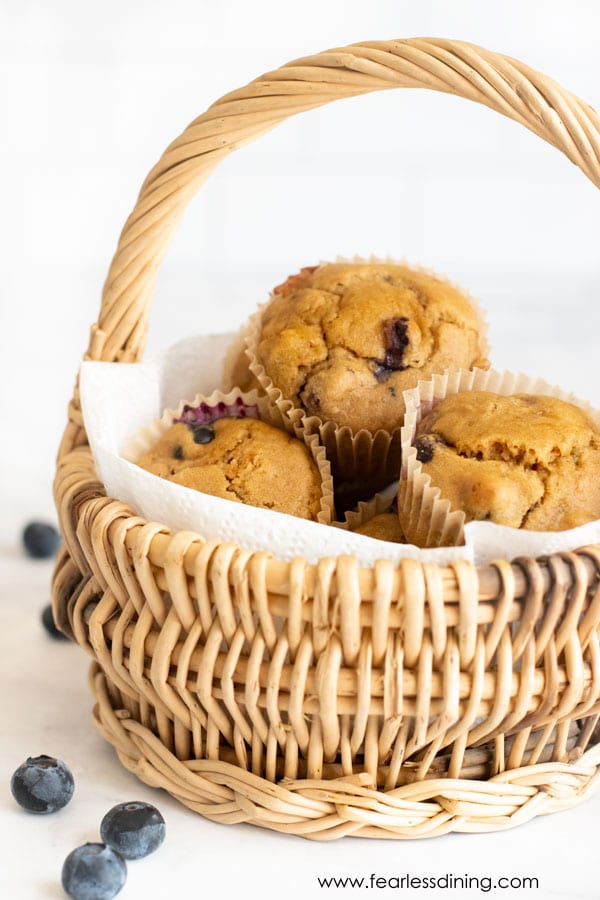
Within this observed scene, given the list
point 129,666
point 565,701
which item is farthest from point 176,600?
point 565,701

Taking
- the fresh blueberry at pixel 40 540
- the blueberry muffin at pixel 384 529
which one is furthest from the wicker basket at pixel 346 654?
the fresh blueberry at pixel 40 540

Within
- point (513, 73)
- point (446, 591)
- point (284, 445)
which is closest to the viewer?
point (446, 591)

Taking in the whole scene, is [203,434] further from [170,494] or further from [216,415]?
[170,494]

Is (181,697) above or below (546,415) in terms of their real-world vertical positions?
below

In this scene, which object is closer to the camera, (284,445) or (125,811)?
→ (125,811)

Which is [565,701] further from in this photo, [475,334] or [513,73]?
[513,73]

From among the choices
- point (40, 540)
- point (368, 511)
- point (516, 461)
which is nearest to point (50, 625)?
point (40, 540)
